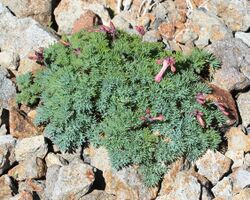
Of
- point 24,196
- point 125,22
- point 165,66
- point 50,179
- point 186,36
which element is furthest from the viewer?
point 125,22

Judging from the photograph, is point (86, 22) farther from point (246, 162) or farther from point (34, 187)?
point (246, 162)

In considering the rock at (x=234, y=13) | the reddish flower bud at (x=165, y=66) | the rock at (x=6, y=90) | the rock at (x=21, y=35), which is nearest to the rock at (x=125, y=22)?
the rock at (x=21, y=35)

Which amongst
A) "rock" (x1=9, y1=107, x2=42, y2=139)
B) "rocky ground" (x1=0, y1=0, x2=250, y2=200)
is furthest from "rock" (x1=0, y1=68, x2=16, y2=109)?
"rock" (x1=9, y1=107, x2=42, y2=139)

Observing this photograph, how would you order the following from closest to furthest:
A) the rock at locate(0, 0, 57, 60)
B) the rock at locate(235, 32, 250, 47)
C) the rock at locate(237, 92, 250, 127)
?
the rock at locate(237, 92, 250, 127)
the rock at locate(0, 0, 57, 60)
the rock at locate(235, 32, 250, 47)

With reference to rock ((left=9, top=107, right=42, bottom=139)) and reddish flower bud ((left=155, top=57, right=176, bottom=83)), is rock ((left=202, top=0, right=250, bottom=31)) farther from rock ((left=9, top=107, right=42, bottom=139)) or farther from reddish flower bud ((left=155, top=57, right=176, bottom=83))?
rock ((left=9, top=107, right=42, bottom=139))

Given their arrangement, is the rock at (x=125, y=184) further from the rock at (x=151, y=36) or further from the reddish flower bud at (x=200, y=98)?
the rock at (x=151, y=36)

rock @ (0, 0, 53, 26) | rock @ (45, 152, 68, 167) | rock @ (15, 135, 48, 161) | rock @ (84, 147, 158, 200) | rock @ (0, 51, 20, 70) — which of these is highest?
rock @ (0, 0, 53, 26)

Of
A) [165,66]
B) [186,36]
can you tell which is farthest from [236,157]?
[186,36]
